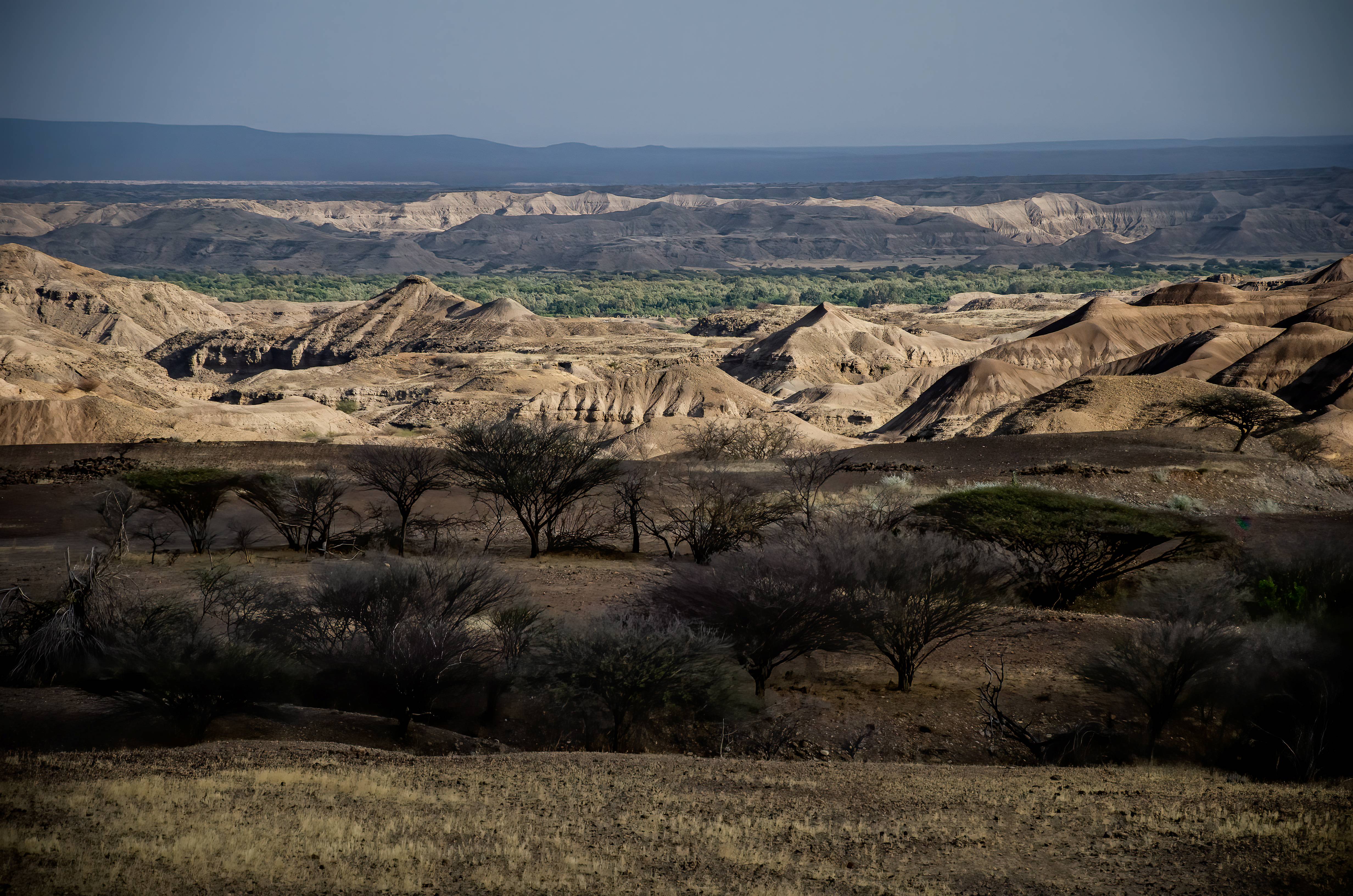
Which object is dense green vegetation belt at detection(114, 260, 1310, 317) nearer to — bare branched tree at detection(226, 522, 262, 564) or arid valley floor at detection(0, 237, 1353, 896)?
arid valley floor at detection(0, 237, 1353, 896)

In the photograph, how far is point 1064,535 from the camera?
2386 cm

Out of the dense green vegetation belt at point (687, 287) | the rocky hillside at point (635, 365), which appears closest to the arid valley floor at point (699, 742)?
the rocky hillside at point (635, 365)

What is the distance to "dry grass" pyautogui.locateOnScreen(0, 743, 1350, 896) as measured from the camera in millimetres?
9711

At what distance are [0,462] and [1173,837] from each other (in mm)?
42713

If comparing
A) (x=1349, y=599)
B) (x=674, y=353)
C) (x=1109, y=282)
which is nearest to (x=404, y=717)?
(x=1349, y=599)

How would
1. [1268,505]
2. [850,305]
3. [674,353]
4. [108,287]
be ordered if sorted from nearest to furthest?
[1268,505], [674,353], [108,287], [850,305]

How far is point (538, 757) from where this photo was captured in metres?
14.6

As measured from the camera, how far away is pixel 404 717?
648 inches

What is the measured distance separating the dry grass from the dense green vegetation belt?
452 ft

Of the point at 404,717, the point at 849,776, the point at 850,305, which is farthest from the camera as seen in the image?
the point at 850,305

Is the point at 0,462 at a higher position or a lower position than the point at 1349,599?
lower

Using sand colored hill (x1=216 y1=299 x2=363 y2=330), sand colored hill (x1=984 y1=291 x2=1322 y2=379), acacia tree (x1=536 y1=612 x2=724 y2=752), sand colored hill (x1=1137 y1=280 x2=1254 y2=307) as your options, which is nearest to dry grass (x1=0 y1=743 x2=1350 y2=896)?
acacia tree (x1=536 y1=612 x2=724 y2=752)

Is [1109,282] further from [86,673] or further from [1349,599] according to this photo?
[86,673]

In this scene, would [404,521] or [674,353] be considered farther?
[674,353]
